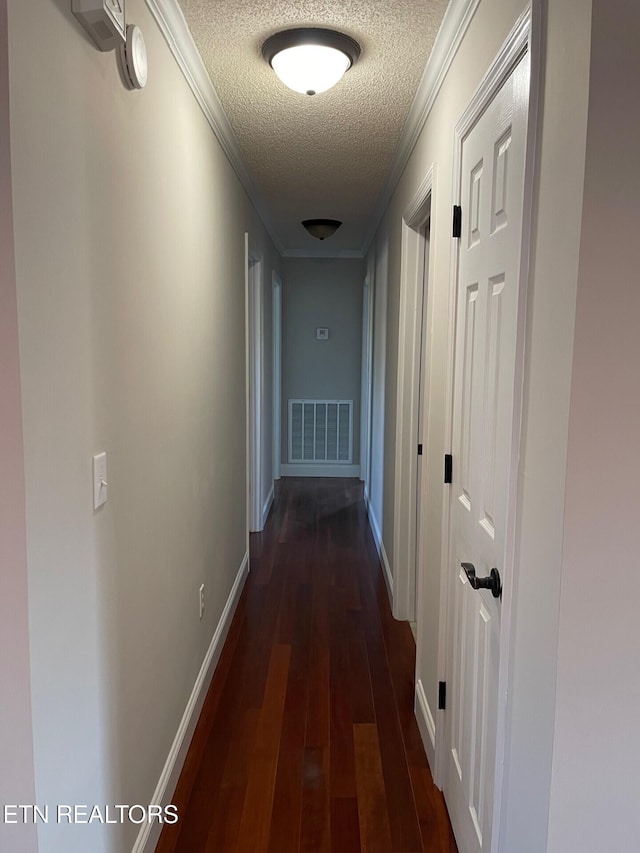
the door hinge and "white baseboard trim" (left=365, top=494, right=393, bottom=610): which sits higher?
the door hinge

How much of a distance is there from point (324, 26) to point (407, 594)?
2587 millimetres

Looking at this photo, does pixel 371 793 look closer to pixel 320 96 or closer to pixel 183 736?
pixel 183 736

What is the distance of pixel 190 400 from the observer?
2.21m

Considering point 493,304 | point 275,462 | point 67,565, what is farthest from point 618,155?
point 275,462

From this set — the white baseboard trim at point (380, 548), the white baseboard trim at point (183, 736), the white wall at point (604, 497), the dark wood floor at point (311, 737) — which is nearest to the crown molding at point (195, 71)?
the white wall at point (604, 497)

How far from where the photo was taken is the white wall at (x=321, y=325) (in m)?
6.52

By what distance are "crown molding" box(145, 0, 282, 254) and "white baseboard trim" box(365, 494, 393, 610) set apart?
7.95 feet

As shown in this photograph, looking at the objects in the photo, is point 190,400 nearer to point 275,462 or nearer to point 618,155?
point 618,155

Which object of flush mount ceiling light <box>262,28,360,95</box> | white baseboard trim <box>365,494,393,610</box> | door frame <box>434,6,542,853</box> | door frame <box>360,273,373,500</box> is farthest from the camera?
door frame <box>360,273,373,500</box>

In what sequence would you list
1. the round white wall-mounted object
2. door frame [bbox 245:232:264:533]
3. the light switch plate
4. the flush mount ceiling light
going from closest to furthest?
the light switch plate, the round white wall-mounted object, the flush mount ceiling light, door frame [bbox 245:232:264:533]

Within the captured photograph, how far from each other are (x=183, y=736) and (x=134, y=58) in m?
2.04

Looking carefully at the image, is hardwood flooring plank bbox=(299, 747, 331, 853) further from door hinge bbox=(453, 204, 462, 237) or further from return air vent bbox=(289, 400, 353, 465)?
return air vent bbox=(289, 400, 353, 465)

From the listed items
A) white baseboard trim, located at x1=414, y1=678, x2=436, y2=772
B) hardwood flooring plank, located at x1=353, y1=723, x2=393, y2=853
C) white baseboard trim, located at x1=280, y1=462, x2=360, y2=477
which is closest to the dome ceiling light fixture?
white baseboard trim, located at x1=280, y1=462, x2=360, y2=477

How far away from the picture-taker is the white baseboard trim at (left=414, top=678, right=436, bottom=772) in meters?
2.08
